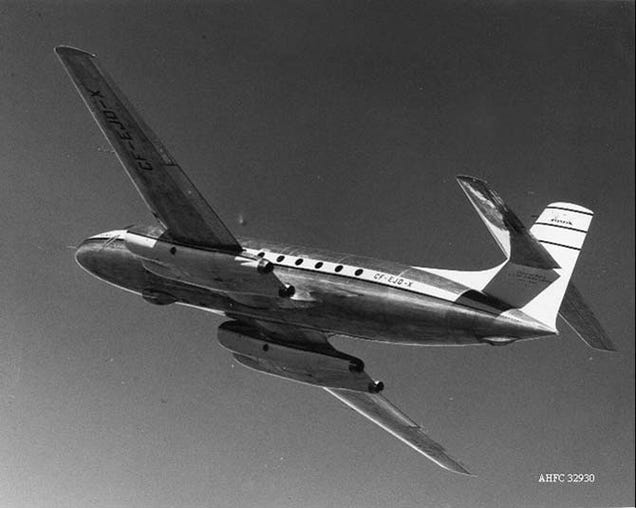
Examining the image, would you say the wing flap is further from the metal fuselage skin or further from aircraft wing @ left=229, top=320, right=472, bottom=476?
the metal fuselage skin

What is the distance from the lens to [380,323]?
661 cm

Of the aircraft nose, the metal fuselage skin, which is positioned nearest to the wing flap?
the metal fuselage skin

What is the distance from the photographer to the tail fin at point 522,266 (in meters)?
6.20

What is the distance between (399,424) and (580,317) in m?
1.99

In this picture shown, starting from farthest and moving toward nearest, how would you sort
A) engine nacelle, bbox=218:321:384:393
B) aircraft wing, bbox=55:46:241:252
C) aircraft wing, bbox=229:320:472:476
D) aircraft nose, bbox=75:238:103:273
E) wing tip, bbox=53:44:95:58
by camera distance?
aircraft nose, bbox=75:238:103:273
aircraft wing, bbox=229:320:472:476
engine nacelle, bbox=218:321:384:393
aircraft wing, bbox=55:46:241:252
wing tip, bbox=53:44:95:58

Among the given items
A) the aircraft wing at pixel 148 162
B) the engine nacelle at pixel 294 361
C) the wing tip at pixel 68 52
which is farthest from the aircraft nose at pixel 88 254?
the wing tip at pixel 68 52

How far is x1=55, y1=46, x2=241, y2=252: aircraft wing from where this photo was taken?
602 cm

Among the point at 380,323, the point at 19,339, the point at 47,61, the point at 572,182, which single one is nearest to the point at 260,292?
the point at 380,323

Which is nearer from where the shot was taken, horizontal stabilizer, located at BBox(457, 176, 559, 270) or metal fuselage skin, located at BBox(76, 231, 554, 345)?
horizontal stabilizer, located at BBox(457, 176, 559, 270)

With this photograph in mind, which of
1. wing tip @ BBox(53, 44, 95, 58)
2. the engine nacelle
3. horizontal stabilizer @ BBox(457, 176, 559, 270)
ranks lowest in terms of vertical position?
the engine nacelle

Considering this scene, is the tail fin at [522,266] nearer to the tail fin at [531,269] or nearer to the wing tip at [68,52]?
the tail fin at [531,269]

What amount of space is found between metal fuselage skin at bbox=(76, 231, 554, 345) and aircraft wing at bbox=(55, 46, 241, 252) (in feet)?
0.63

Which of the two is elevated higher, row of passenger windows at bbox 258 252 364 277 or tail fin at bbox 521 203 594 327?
tail fin at bbox 521 203 594 327

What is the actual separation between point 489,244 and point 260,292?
2.73 m
